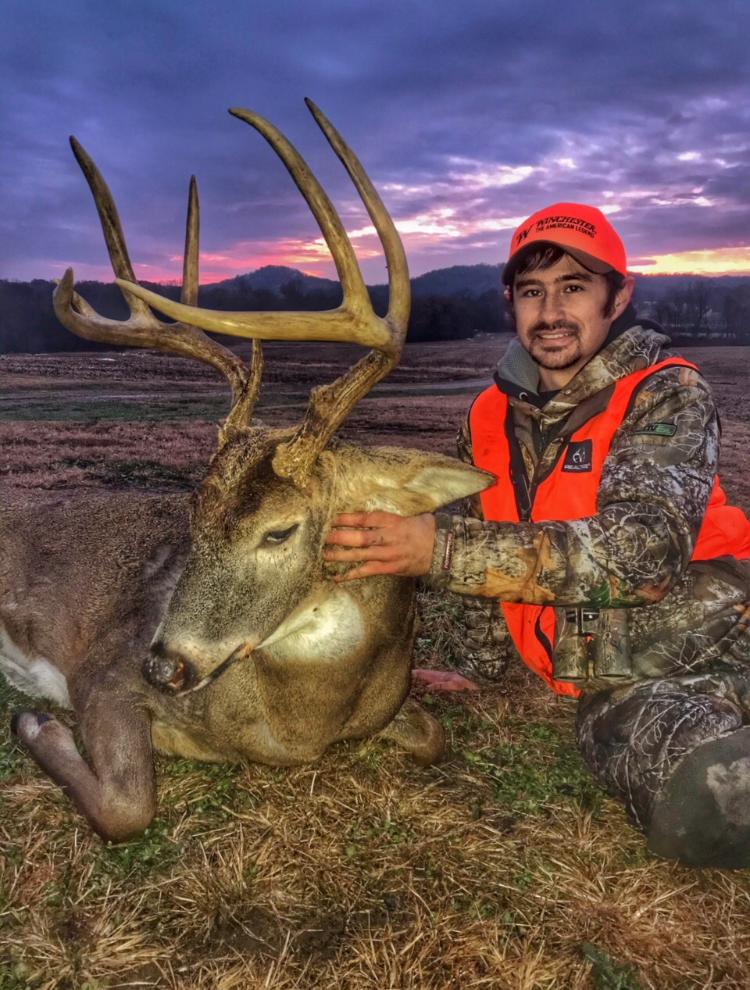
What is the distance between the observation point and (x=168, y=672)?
2.57 metres

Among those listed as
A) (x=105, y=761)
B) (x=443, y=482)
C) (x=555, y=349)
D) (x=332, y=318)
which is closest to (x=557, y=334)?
(x=555, y=349)

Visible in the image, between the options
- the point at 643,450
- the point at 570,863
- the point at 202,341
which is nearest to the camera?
the point at 570,863

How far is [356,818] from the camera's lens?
3254mm

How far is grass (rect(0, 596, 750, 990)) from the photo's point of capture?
2461mm

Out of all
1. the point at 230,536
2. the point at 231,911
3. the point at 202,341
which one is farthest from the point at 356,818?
the point at 202,341

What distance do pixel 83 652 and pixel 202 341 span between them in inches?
70.8

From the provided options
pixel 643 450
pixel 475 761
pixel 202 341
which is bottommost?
pixel 475 761

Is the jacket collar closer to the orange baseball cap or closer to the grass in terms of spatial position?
the orange baseball cap

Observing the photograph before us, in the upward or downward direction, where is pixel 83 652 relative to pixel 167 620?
downward

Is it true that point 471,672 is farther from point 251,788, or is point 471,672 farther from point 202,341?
point 202,341

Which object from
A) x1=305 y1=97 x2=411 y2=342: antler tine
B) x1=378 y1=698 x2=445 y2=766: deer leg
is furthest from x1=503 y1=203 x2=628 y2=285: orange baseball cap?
x1=378 y1=698 x2=445 y2=766: deer leg

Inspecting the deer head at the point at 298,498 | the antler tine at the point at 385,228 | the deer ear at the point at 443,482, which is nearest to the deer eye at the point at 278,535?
the deer head at the point at 298,498

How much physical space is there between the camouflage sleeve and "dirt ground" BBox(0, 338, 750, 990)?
1041 mm

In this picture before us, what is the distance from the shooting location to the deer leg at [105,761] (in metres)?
3.06
